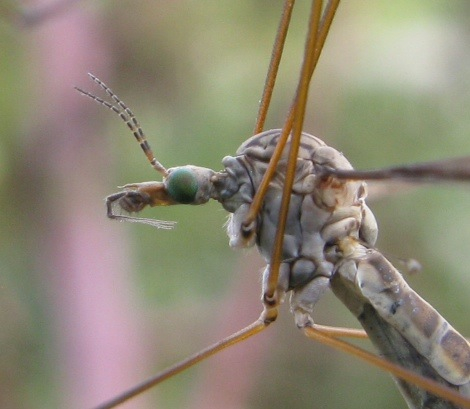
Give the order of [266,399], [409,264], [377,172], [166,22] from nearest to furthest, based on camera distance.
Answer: [377,172] → [409,264] → [266,399] → [166,22]

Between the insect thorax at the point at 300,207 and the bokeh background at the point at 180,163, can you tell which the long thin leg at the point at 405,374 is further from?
the bokeh background at the point at 180,163

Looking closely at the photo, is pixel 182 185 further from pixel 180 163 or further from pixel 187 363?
pixel 180 163

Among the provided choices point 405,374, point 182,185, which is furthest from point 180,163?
point 405,374

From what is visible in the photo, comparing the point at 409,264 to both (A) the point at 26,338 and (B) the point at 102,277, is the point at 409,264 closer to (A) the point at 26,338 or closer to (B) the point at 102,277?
(B) the point at 102,277

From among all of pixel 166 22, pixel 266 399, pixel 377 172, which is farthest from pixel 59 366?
pixel 377 172

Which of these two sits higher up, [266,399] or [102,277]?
[102,277]
